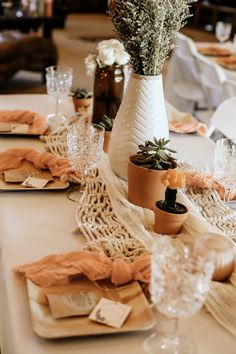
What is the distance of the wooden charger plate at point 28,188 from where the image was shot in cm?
142

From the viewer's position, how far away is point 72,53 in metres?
7.00

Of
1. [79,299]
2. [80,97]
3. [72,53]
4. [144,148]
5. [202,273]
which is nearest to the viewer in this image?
[202,273]

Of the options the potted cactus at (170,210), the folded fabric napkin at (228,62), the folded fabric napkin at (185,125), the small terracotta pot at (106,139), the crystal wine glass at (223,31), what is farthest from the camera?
the crystal wine glass at (223,31)

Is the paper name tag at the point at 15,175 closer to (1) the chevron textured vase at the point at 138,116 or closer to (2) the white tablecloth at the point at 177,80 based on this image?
(1) the chevron textured vase at the point at 138,116

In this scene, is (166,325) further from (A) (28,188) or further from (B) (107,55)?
(B) (107,55)

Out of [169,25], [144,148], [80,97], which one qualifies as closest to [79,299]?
[144,148]

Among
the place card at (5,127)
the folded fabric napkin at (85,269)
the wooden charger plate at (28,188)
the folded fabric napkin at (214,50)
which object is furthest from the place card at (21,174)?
the folded fabric napkin at (214,50)

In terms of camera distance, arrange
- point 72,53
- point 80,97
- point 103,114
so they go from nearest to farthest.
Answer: point 103,114 < point 80,97 < point 72,53

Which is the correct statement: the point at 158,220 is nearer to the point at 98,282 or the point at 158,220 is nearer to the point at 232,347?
the point at 98,282

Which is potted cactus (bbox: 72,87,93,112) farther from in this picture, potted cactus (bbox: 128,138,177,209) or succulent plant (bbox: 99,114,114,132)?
potted cactus (bbox: 128,138,177,209)

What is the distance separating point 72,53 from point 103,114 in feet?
17.6

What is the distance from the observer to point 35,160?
155 centimetres

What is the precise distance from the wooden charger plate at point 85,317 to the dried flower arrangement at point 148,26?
0.64 meters

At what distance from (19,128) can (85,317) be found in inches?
40.8
